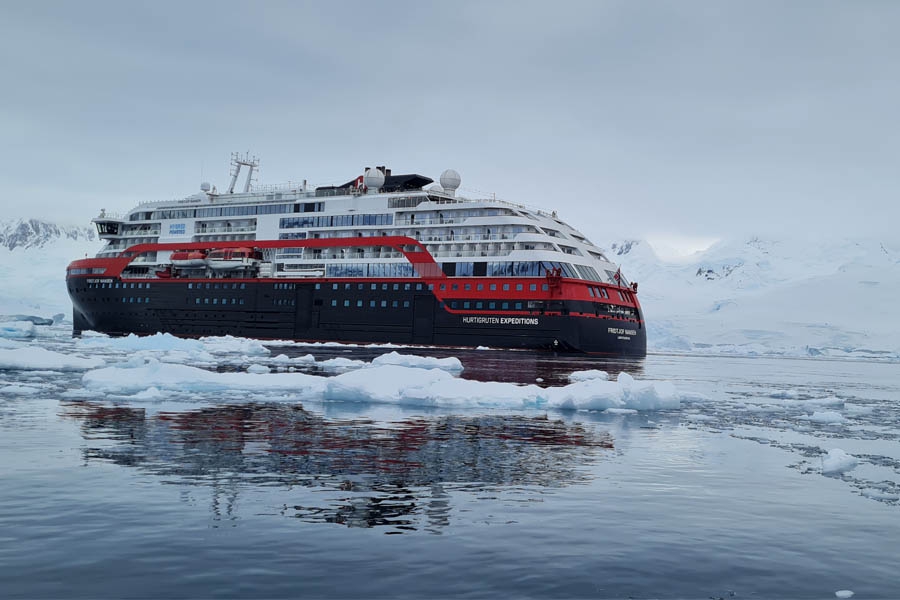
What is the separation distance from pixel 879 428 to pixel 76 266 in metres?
78.5

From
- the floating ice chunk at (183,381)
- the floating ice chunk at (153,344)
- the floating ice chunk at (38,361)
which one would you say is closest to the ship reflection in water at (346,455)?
the floating ice chunk at (183,381)

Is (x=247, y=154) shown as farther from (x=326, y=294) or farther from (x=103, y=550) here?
(x=103, y=550)

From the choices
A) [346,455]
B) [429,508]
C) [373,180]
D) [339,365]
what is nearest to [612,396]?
[346,455]

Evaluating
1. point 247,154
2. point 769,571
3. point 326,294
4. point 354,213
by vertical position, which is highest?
point 247,154

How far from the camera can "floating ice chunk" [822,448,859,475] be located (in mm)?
14984

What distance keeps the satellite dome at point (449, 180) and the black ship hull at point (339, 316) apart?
39.4 ft

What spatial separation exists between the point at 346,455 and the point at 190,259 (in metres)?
63.4

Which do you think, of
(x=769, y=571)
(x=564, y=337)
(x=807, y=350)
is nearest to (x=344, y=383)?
(x=769, y=571)

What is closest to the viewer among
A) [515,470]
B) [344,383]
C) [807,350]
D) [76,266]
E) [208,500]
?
[208,500]

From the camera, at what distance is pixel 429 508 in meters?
11.2

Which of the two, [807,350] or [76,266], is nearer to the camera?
[76,266]

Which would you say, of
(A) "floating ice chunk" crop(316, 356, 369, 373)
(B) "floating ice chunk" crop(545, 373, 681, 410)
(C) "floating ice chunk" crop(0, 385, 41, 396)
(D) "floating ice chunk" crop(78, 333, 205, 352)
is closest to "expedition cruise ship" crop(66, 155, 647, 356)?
(D) "floating ice chunk" crop(78, 333, 205, 352)

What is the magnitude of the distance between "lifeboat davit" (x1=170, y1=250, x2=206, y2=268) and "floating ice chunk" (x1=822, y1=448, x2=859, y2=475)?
65970 mm

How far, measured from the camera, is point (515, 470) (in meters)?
14.3
